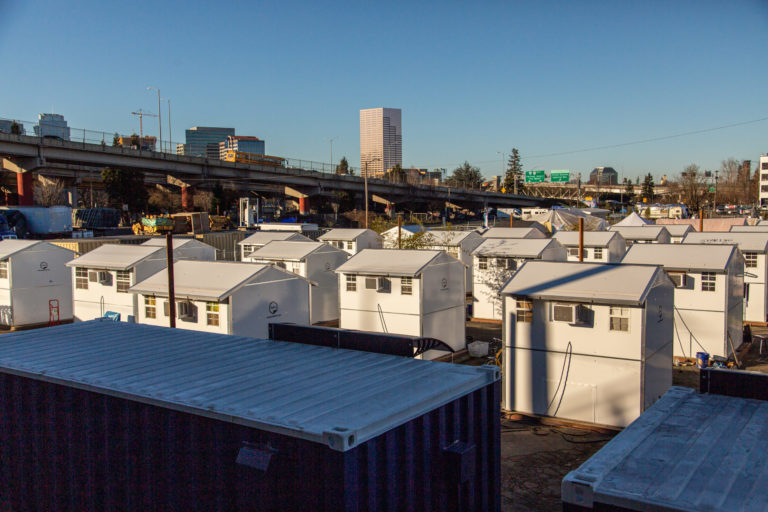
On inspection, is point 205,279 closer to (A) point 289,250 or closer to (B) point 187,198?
(A) point 289,250

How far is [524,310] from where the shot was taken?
12.9 m

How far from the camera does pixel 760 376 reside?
6.70m

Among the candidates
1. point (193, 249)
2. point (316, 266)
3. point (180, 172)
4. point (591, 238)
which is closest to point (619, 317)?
point (316, 266)

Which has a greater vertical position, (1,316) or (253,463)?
(253,463)

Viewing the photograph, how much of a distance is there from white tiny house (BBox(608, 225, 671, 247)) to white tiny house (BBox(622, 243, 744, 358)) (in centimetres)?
1122

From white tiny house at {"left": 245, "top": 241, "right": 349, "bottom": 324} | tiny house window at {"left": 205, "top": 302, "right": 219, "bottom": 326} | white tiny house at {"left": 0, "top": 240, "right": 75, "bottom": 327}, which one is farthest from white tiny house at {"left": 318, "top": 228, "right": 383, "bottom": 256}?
tiny house window at {"left": 205, "top": 302, "right": 219, "bottom": 326}

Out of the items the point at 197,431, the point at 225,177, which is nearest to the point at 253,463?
the point at 197,431

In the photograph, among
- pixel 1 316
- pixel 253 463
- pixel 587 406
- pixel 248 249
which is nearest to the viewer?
pixel 253 463

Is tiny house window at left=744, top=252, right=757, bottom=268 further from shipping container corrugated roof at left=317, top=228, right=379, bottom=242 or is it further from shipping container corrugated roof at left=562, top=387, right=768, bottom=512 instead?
shipping container corrugated roof at left=317, top=228, right=379, bottom=242

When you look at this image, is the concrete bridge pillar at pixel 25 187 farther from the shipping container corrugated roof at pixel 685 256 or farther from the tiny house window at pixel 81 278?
the shipping container corrugated roof at pixel 685 256

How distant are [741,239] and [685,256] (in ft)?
20.1

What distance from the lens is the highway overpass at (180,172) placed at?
152 ft

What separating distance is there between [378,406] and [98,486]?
356 cm

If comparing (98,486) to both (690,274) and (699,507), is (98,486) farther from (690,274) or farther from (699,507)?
(690,274)
